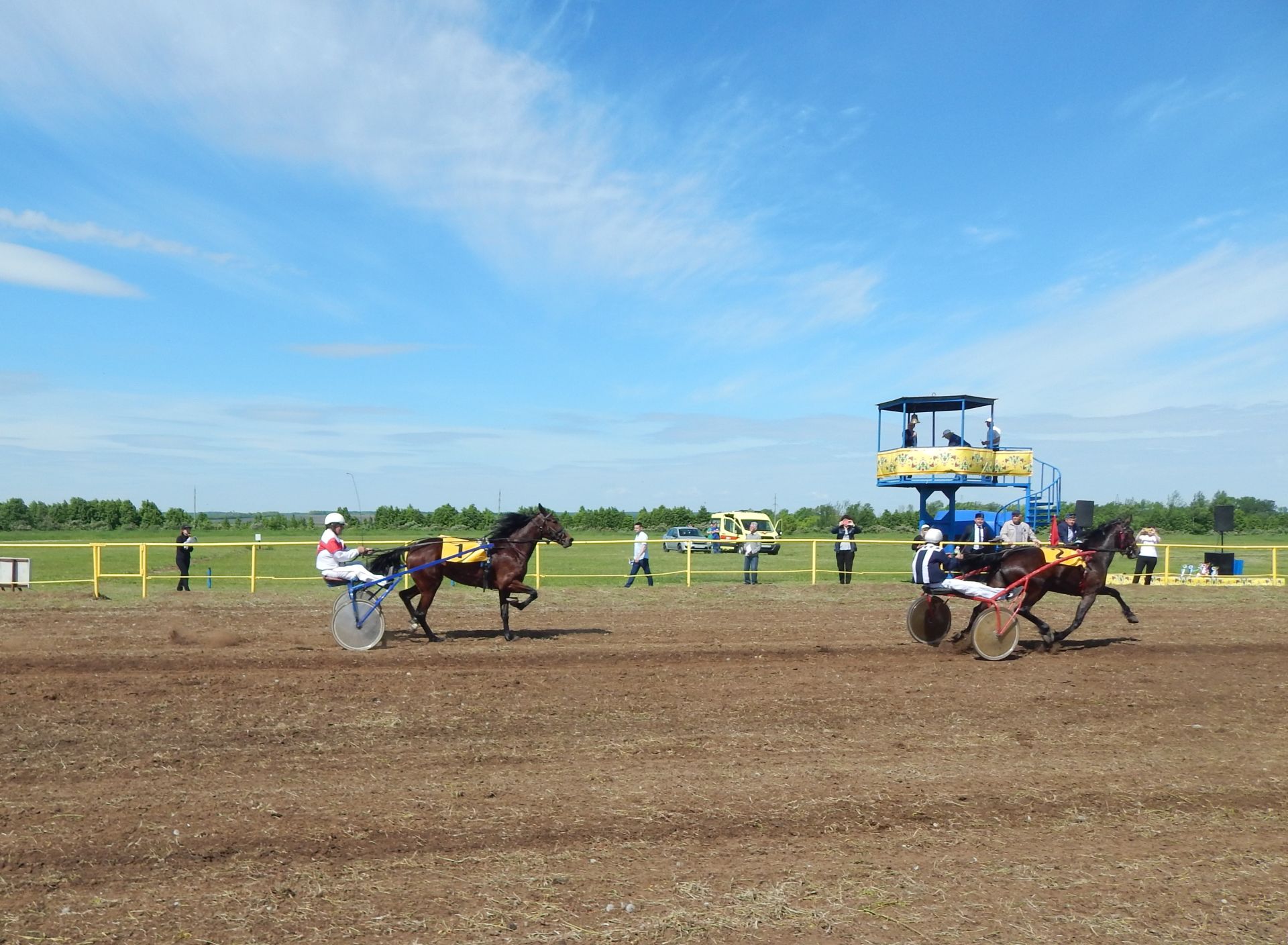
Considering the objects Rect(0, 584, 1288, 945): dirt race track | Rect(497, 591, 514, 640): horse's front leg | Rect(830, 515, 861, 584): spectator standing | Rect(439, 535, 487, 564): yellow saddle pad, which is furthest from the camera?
Rect(830, 515, 861, 584): spectator standing

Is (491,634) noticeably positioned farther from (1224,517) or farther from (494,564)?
(1224,517)

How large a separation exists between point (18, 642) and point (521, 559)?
21.9 feet

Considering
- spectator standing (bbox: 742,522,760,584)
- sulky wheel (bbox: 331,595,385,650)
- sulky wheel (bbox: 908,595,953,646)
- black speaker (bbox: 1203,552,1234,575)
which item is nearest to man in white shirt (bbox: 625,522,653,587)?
spectator standing (bbox: 742,522,760,584)

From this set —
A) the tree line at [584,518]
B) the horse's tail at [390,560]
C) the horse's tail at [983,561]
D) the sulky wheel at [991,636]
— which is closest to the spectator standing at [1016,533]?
the horse's tail at [983,561]

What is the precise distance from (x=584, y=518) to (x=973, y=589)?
60059 millimetres

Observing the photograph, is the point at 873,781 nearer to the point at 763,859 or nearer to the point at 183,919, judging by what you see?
the point at 763,859

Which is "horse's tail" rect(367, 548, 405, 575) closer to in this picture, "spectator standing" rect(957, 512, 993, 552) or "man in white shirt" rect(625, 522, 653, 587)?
"man in white shirt" rect(625, 522, 653, 587)

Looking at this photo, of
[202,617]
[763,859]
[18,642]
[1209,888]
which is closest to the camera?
[1209,888]

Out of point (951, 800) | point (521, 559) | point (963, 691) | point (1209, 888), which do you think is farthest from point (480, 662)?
point (1209, 888)

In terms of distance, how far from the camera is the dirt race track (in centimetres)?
446

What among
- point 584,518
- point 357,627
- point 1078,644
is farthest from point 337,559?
point 584,518

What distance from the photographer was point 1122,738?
7695 mm

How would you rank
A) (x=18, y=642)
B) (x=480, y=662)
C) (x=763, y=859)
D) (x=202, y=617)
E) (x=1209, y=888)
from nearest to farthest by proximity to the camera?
1. (x=1209, y=888)
2. (x=763, y=859)
3. (x=480, y=662)
4. (x=18, y=642)
5. (x=202, y=617)

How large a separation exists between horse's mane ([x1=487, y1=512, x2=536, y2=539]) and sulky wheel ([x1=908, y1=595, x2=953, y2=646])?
515 centimetres
